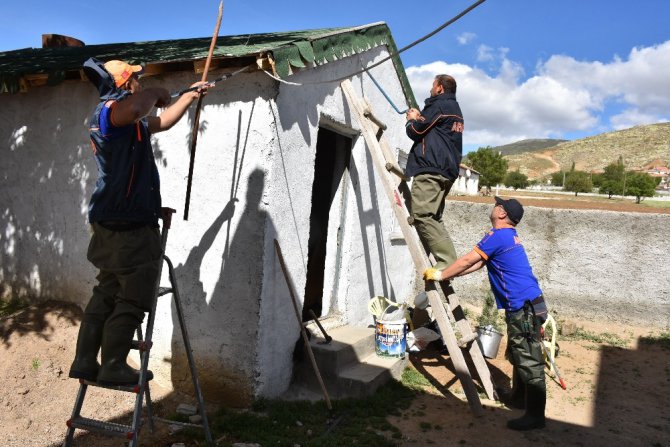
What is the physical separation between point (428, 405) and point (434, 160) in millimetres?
2542

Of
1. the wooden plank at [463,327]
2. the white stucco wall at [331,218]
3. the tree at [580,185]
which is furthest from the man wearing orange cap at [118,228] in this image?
the tree at [580,185]

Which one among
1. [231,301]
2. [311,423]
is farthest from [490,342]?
[231,301]

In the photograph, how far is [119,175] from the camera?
298cm

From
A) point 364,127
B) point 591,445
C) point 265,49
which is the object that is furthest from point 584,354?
point 265,49

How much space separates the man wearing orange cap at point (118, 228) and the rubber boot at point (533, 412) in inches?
131

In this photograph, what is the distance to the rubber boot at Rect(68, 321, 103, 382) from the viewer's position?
3.01m

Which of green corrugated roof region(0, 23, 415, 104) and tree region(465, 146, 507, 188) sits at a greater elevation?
tree region(465, 146, 507, 188)

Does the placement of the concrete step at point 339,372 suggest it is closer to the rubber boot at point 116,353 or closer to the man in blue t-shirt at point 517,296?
the man in blue t-shirt at point 517,296

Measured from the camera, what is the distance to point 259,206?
434 centimetres

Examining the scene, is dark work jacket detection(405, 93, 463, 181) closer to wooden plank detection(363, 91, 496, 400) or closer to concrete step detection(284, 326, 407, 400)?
wooden plank detection(363, 91, 496, 400)

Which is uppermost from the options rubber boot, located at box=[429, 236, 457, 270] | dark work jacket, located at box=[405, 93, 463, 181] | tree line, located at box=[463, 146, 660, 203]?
tree line, located at box=[463, 146, 660, 203]

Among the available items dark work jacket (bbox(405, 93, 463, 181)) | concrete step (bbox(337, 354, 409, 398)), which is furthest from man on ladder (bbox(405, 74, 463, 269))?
concrete step (bbox(337, 354, 409, 398))

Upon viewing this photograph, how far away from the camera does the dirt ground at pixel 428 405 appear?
407 centimetres

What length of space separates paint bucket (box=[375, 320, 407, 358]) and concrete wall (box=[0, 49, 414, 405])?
115 cm
